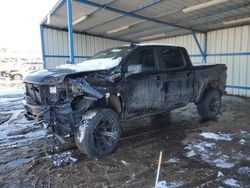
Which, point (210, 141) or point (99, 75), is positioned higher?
point (99, 75)

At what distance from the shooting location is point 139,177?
135 inches

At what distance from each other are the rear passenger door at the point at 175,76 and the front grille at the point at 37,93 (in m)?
2.55

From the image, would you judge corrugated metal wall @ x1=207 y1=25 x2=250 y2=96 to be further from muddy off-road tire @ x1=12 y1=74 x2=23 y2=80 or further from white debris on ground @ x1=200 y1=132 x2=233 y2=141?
muddy off-road tire @ x1=12 y1=74 x2=23 y2=80

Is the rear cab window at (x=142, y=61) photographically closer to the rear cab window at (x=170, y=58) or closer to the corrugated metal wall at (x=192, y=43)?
the rear cab window at (x=170, y=58)

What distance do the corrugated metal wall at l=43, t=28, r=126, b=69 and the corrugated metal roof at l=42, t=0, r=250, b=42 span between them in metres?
0.65

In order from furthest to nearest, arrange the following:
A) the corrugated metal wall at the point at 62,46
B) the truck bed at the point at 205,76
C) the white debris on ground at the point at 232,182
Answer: the corrugated metal wall at the point at 62,46, the truck bed at the point at 205,76, the white debris on ground at the point at 232,182

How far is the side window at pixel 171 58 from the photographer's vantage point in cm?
533

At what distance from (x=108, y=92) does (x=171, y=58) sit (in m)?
2.15

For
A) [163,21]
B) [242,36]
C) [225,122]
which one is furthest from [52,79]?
[242,36]

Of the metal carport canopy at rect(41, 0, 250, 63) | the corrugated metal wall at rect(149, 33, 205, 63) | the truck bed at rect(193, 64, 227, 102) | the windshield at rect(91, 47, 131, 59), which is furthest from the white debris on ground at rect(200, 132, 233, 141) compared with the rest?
the corrugated metal wall at rect(149, 33, 205, 63)

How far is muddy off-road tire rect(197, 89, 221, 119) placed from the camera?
657cm

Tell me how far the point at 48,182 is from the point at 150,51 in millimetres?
3260

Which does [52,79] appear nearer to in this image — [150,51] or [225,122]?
[150,51]

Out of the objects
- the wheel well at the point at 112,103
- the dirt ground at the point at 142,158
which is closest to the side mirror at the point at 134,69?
the wheel well at the point at 112,103
